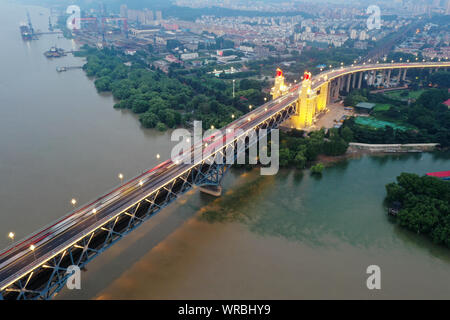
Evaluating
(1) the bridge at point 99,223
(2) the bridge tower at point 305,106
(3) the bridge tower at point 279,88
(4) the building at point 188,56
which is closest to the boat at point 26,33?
(4) the building at point 188,56

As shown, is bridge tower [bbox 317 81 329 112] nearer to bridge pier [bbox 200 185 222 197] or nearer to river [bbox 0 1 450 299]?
river [bbox 0 1 450 299]

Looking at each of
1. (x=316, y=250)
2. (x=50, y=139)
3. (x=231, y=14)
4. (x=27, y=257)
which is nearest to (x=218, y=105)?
(x=50, y=139)

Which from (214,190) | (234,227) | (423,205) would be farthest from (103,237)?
(423,205)

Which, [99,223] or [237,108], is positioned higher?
[99,223]

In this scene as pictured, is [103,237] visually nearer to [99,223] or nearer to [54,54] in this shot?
[99,223]

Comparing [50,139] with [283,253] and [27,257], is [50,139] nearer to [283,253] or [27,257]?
[27,257]

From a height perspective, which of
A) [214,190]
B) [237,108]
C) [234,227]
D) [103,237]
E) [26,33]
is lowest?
[234,227]
